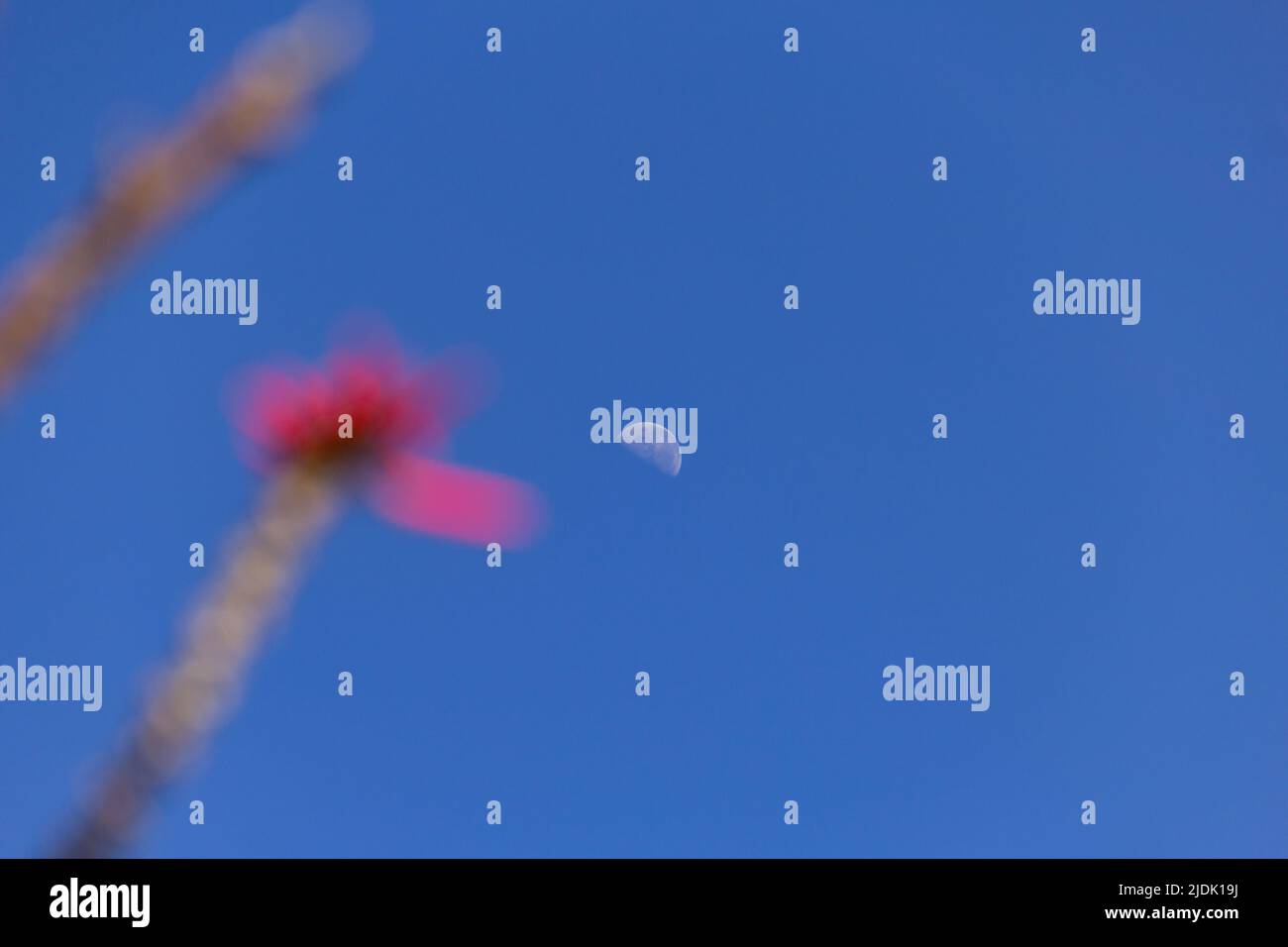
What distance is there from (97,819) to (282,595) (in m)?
0.08

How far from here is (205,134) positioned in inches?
10.6
